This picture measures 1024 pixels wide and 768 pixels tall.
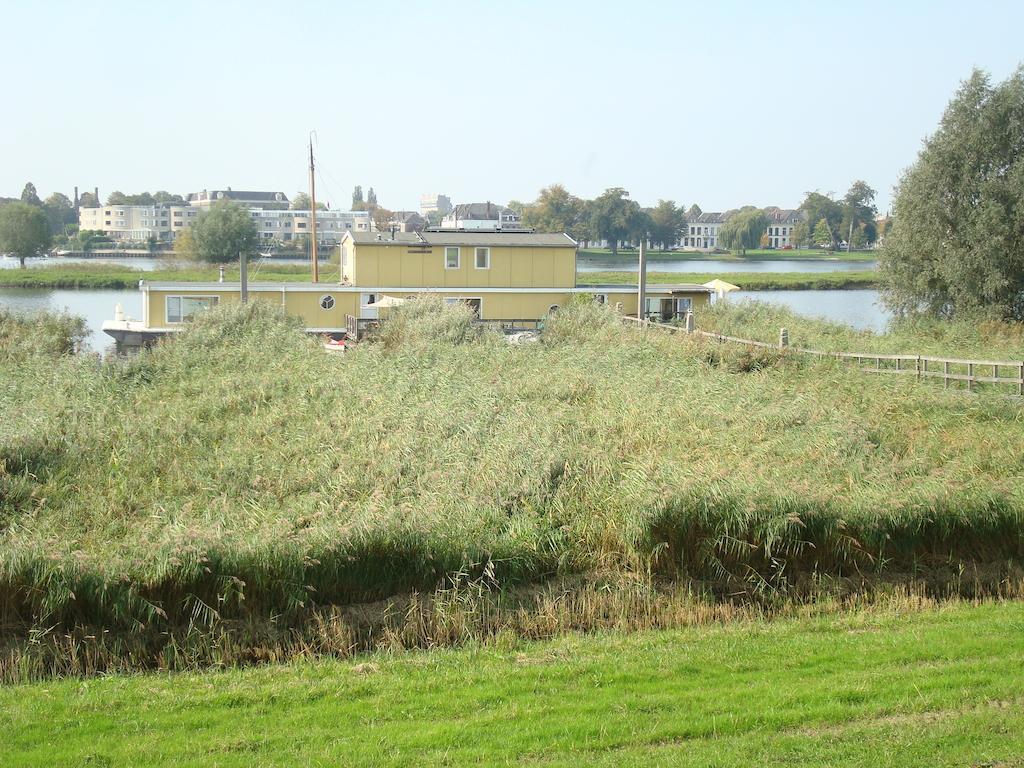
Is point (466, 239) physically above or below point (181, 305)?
above

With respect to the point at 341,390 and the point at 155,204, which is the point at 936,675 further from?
the point at 155,204

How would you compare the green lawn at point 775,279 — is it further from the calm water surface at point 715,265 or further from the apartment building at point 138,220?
the apartment building at point 138,220

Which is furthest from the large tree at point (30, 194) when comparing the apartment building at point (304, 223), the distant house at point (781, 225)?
the distant house at point (781, 225)

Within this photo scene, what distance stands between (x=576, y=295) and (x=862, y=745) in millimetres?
29144

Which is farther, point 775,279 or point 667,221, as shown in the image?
point 667,221

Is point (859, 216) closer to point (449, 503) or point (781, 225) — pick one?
point (781, 225)

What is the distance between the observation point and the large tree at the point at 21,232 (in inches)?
3024

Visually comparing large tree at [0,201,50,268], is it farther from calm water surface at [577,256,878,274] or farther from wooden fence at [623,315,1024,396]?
wooden fence at [623,315,1024,396]

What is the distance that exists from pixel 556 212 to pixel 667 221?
13.5 meters

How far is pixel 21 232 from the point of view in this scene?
7725 cm

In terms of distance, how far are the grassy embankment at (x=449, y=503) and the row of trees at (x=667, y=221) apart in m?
75.7

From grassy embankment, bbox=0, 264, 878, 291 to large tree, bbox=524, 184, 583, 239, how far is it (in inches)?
774

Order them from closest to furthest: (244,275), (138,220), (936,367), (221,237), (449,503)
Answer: (449,503) < (936,367) < (244,275) < (221,237) < (138,220)

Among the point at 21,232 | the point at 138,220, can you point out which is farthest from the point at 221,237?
the point at 138,220
